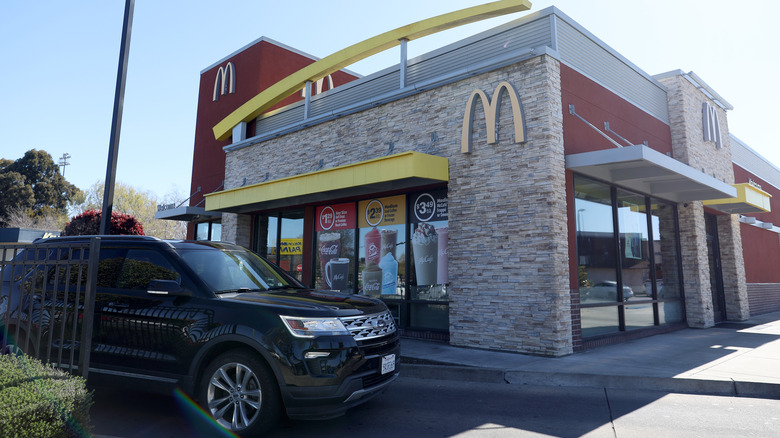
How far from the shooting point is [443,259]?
32.3 ft

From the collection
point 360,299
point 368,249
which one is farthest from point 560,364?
point 368,249

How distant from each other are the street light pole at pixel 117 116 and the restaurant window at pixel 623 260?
850 centimetres

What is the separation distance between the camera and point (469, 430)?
15.1ft

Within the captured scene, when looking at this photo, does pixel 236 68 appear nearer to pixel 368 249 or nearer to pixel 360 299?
pixel 368 249

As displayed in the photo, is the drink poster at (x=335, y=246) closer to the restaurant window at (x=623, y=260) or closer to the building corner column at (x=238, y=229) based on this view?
the building corner column at (x=238, y=229)

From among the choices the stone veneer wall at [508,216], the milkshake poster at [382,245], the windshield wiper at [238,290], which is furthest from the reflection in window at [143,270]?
the milkshake poster at [382,245]

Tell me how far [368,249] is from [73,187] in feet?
161

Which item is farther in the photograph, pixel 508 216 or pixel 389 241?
pixel 389 241

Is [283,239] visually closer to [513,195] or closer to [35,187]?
[513,195]

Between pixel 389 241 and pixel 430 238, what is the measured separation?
119 centimetres

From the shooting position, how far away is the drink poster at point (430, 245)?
988 cm

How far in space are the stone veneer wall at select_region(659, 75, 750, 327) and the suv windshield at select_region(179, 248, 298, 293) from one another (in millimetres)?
11062

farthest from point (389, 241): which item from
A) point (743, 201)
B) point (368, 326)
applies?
point (743, 201)

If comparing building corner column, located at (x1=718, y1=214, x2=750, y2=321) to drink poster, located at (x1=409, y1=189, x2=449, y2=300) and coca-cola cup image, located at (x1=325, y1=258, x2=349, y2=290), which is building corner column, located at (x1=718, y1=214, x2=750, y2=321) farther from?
coca-cola cup image, located at (x1=325, y1=258, x2=349, y2=290)
